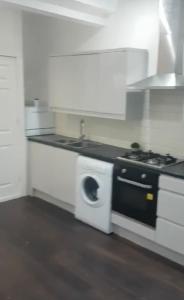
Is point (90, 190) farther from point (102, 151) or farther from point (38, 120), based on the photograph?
point (38, 120)

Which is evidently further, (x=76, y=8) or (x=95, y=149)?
(x=95, y=149)

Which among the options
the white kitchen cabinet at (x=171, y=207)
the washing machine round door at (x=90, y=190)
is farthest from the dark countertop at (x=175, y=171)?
the washing machine round door at (x=90, y=190)

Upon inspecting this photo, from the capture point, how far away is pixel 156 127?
345cm

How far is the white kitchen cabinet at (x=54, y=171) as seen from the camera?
3.80 m

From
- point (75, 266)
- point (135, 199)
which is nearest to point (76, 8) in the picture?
point (135, 199)

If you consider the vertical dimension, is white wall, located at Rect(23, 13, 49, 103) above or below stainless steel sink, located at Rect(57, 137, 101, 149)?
above

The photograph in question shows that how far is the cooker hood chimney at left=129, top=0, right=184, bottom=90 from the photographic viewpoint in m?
2.95

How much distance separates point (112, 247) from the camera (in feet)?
10.2

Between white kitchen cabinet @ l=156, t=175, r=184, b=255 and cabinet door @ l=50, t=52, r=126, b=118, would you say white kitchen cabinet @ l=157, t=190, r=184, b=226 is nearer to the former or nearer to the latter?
white kitchen cabinet @ l=156, t=175, r=184, b=255

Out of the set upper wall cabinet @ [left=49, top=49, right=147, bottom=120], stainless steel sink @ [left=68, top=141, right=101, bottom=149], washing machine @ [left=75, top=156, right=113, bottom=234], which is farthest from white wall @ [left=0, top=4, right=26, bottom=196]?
washing machine @ [left=75, top=156, right=113, bottom=234]

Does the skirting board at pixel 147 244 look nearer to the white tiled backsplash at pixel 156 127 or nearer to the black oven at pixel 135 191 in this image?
the black oven at pixel 135 191

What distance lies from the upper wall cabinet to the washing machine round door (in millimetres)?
774

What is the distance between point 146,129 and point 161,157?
19.0 inches

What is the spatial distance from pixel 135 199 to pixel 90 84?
150 centimetres
